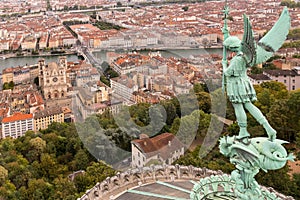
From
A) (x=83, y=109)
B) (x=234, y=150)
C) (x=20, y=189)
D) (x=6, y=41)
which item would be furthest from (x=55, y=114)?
(x=6, y=41)

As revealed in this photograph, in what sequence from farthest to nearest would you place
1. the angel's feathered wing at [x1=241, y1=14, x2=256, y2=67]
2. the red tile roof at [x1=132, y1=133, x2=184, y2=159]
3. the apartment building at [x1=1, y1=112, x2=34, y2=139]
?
the apartment building at [x1=1, y1=112, x2=34, y2=139]
the red tile roof at [x1=132, y1=133, x2=184, y2=159]
the angel's feathered wing at [x1=241, y1=14, x2=256, y2=67]

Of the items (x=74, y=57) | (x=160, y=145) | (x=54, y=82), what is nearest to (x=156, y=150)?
(x=160, y=145)

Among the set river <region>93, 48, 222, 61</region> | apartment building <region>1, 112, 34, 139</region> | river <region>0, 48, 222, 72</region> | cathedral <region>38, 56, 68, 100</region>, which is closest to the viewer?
apartment building <region>1, 112, 34, 139</region>

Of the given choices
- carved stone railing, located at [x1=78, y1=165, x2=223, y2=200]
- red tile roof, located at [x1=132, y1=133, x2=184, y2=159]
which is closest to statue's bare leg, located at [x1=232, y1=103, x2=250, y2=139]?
carved stone railing, located at [x1=78, y1=165, x2=223, y2=200]

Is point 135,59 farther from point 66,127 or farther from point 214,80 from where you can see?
point 66,127

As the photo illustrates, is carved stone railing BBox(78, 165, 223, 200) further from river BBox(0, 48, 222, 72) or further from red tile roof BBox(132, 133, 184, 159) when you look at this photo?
river BBox(0, 48, 222, 72)

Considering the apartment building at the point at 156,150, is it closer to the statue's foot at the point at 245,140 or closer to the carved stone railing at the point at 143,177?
the carved stone railing at the point at 143,177

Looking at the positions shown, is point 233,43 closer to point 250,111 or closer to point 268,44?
point 268,44
